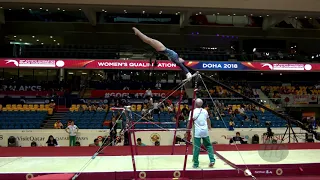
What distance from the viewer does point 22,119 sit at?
1748 cm

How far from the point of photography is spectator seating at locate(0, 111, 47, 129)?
16.8 metres

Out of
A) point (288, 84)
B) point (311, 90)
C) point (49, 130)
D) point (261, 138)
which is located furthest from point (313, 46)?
point (49, 130)

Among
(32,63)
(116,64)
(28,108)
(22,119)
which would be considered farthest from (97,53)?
(22,119)

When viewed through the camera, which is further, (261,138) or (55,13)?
(55,13)

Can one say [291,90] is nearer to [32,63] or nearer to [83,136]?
[83,136]

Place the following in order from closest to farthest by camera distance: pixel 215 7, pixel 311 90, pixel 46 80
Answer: pixel 215 7
pixel 311 90
pixel 46 80

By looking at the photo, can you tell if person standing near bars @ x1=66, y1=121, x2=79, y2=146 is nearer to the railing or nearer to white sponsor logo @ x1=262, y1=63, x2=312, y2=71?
the railing

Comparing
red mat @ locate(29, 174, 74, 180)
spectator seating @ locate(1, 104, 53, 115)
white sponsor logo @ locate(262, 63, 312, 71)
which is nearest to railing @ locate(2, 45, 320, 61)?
white sponsor logo @ locate(262, 63, 312, 71)

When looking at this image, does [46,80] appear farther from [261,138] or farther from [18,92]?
[261,138]

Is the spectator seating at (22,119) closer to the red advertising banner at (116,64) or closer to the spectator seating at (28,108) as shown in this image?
the spectator seating at (28,108)

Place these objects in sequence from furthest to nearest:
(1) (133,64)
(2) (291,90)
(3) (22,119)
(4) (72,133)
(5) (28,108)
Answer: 1. (2) (291,90)
2. (1) (133,64)
3. (5) (28,108)
4. (3) (22,119)
5. (4) (72,133)

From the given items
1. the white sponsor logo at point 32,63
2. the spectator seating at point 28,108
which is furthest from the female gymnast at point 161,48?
the white sponsor logo at point 32,63

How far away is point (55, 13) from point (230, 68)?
14720 millimetres

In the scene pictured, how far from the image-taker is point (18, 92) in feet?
73.8
